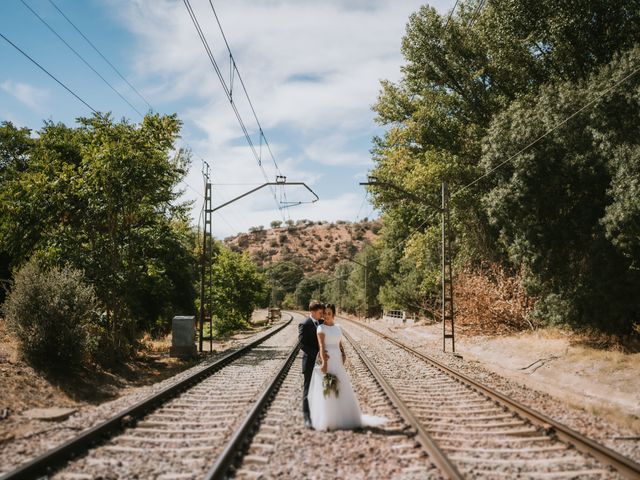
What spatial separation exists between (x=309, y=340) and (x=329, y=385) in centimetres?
103

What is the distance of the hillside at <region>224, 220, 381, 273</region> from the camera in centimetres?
16212

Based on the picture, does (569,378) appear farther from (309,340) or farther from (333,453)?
(333,453)

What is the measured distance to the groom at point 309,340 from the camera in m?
7.70

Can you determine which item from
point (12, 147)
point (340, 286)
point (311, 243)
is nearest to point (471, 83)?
point (12, 147)

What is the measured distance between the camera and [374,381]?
A: 39.1 feet

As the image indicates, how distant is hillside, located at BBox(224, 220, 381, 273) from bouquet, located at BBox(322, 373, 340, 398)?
5812 inches

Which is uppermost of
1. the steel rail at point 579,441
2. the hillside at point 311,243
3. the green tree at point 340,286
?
the hillside at point 311,243

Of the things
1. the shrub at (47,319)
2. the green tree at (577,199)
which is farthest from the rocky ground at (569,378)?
the shrub at (47,319)

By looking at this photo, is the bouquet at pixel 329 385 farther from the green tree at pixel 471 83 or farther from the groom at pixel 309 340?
the green tree at pixel 471 83

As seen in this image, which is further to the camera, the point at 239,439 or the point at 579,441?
the point at 239,439

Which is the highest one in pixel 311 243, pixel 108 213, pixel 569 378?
pixel 311 243

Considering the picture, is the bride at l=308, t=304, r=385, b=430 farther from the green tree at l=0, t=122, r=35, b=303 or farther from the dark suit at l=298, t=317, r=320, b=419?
the green tree at l=0, t=122, r=35, b=303

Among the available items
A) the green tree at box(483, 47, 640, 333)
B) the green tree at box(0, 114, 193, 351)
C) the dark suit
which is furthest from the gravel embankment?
the green tree at box(483, 47, 640, 333)

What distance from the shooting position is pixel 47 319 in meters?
12.0
